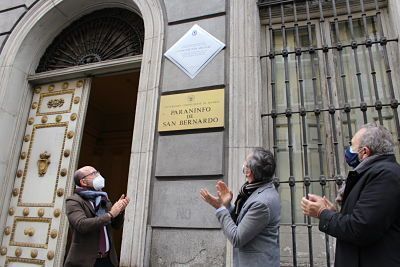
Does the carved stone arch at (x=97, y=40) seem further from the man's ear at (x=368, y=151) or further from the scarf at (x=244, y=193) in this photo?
the man's ear at (x=368, y=151)

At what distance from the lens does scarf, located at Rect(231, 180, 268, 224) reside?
96.1 inches

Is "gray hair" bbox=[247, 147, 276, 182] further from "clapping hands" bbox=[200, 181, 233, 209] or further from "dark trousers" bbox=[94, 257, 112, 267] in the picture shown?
"dark trousers" bbox=[94, 257, 112, 267]

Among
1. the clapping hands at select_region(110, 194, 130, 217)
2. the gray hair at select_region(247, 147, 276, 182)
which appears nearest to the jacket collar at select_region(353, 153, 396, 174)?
the gray hair at select_region(247, 147, 276, 182)

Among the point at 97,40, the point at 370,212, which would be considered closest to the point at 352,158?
the point at 370,212

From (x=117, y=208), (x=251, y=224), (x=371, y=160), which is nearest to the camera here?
(x=371, y=160)

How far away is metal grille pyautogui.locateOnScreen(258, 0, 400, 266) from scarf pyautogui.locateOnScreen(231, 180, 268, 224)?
1.29m

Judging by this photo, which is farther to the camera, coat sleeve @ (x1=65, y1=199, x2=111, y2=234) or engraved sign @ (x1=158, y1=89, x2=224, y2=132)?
engraved sign @ (x1=158, y1=89, x2=224, y2=132)

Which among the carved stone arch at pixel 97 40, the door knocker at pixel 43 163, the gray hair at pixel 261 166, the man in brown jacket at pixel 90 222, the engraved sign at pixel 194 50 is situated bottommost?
the man in brown jacket at pixel 90 222

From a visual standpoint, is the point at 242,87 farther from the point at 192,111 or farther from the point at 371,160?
the point at 371,160

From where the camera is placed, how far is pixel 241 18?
175 inches

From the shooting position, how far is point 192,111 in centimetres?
421

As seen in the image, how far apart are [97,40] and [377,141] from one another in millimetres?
4943

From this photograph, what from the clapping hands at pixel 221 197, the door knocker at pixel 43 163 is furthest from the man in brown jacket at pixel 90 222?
the door knocker at pixel 43 163

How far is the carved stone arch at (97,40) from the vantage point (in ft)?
18.1
